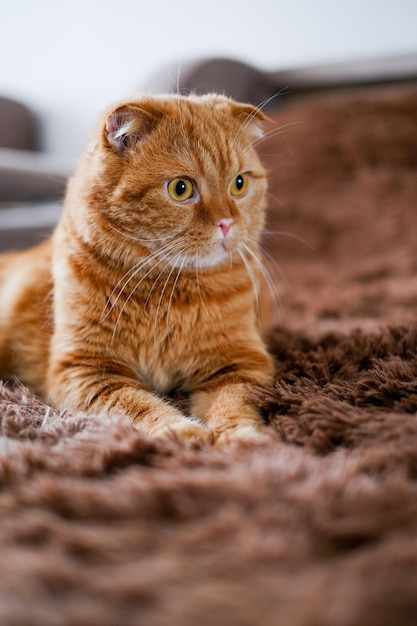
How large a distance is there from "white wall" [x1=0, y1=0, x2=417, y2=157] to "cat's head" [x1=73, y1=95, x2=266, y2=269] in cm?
141

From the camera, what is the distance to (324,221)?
249cm

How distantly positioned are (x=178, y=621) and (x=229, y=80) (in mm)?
2540

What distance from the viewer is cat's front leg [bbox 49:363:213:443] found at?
0.98 m

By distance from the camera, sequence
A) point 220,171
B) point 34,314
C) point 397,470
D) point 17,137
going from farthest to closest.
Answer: point 17,137 → point 34,314 → point 220,171 → point 397,470

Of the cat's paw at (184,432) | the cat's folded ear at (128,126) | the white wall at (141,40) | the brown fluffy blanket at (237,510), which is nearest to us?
the brown fluffy blanket at (237,510)

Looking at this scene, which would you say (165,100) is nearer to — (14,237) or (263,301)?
(263,301)

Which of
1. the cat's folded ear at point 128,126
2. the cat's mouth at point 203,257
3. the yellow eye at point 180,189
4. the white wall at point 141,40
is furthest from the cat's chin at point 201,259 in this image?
the white wall at point 141,40

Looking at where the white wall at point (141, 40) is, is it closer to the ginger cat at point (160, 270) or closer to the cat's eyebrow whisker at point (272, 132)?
the cat's eyebrow whisker at point (272, 132)

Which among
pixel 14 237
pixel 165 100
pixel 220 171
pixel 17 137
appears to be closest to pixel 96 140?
pixel 165 100

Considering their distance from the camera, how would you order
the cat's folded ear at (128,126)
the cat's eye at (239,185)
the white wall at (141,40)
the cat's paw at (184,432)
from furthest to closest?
1. the white wall at (141,40)
2. the cat's eye at (239,185)
3. the cat's folded ear at (128,126)
4. the cat's paw at (184,432)

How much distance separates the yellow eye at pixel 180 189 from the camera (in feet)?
3.74

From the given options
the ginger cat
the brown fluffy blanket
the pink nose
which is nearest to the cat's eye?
the ginger cat

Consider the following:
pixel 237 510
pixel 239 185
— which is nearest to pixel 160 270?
pixel 239 185

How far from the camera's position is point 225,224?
1.15 m
